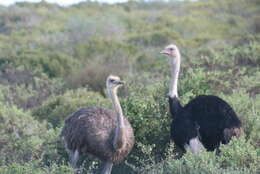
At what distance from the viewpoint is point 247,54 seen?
40.9 ft

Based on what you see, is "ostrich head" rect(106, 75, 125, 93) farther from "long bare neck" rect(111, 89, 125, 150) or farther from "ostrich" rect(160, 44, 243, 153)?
"ostrich" rect(160, 44, 243, 153)

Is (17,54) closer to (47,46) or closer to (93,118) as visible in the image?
(47,46)

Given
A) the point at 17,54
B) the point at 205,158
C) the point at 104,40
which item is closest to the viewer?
the point at 205,158

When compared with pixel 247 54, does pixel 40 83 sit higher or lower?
lower

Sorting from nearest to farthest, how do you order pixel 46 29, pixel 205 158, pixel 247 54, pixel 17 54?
pixel 205 158 < pixel 247 54 < pixel 17 54 < pixel 46 29

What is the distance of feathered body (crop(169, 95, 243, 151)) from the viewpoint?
259 inches

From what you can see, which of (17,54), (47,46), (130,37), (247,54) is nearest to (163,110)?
(247,54)

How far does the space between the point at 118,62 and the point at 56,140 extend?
22.4ft

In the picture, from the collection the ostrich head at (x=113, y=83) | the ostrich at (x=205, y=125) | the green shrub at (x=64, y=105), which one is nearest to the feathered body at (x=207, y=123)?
the ostrich at (x=205, y=125)

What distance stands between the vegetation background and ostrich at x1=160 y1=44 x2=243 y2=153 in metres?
0.27

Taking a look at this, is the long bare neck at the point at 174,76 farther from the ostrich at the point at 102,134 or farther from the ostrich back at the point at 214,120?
the ostrich at the point at 102,134

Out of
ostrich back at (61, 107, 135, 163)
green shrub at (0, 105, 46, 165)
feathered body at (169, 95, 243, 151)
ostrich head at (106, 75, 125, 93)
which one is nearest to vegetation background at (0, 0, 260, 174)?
green shrub at (0, 105, 46, 165)

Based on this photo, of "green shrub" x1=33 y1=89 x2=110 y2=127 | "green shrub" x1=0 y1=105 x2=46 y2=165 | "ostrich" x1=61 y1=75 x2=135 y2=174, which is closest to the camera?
"ostrich" x1=61 y1=75 x2=135 y2=174

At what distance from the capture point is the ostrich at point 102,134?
6668mm
